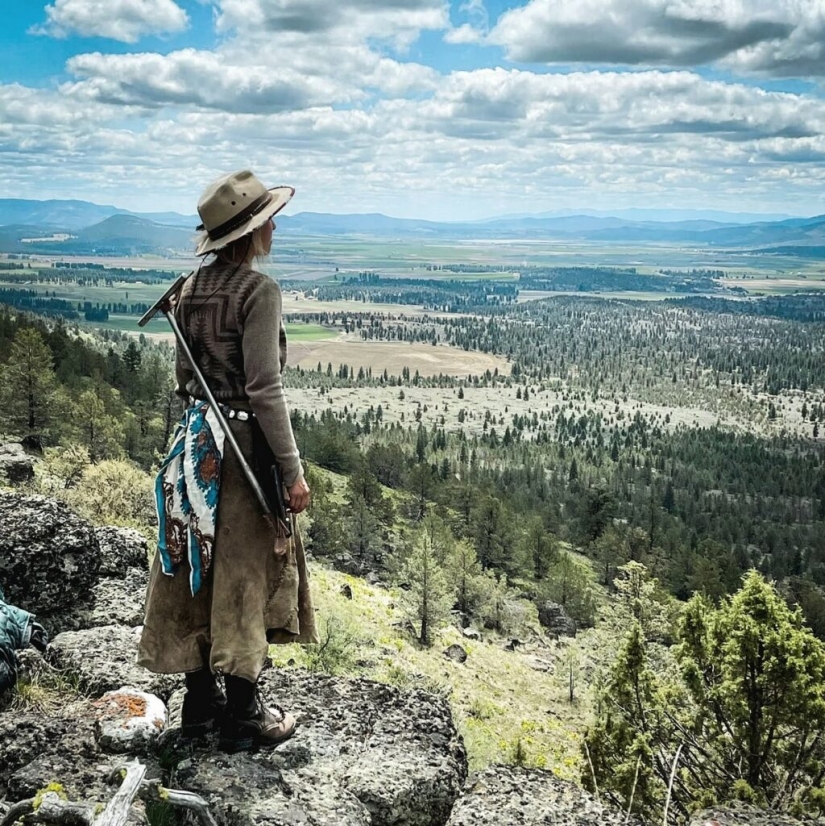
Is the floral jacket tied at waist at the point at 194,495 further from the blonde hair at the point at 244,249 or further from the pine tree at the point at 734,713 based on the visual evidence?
the pine tree at the point at 734,713

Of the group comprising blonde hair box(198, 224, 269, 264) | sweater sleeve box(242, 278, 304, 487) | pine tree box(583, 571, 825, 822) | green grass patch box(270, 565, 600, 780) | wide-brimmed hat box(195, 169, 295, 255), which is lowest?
green grass patch box(270, 565, 600, 780)

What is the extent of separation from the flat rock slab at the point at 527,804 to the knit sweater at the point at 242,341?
7.99ft

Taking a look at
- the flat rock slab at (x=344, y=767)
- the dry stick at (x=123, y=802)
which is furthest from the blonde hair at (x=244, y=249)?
the flat rock slab at (x=344, y=767)

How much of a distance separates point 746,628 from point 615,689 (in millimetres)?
2621

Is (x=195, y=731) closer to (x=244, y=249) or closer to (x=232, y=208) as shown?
(x=244, y=249)

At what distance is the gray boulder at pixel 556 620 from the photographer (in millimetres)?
60125

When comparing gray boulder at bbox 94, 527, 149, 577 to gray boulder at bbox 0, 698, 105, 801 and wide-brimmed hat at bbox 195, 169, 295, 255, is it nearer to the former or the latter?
gray boulder at bbox 0, 698, 105, 801

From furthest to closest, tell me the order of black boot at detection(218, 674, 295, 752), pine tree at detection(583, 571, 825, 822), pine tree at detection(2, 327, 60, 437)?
pine tree at detection(2, 327, 60, 437)
pine tree at detection(583, 571, 825, 822)
black boot at detection(218, 674, 295, 752)

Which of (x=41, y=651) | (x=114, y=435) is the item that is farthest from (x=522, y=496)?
(x=41, y=651)

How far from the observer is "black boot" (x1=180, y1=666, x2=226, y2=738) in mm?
5203

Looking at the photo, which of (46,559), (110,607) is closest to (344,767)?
(110,607)

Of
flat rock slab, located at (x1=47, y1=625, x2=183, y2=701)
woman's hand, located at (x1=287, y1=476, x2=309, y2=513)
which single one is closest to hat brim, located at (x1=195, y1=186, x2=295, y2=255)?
woman's hand, located at (x1=287, y1=476, x2=309, y2=513)

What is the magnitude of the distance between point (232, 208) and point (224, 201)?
0.06m

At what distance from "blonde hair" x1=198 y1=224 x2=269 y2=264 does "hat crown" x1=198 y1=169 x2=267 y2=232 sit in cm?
15
